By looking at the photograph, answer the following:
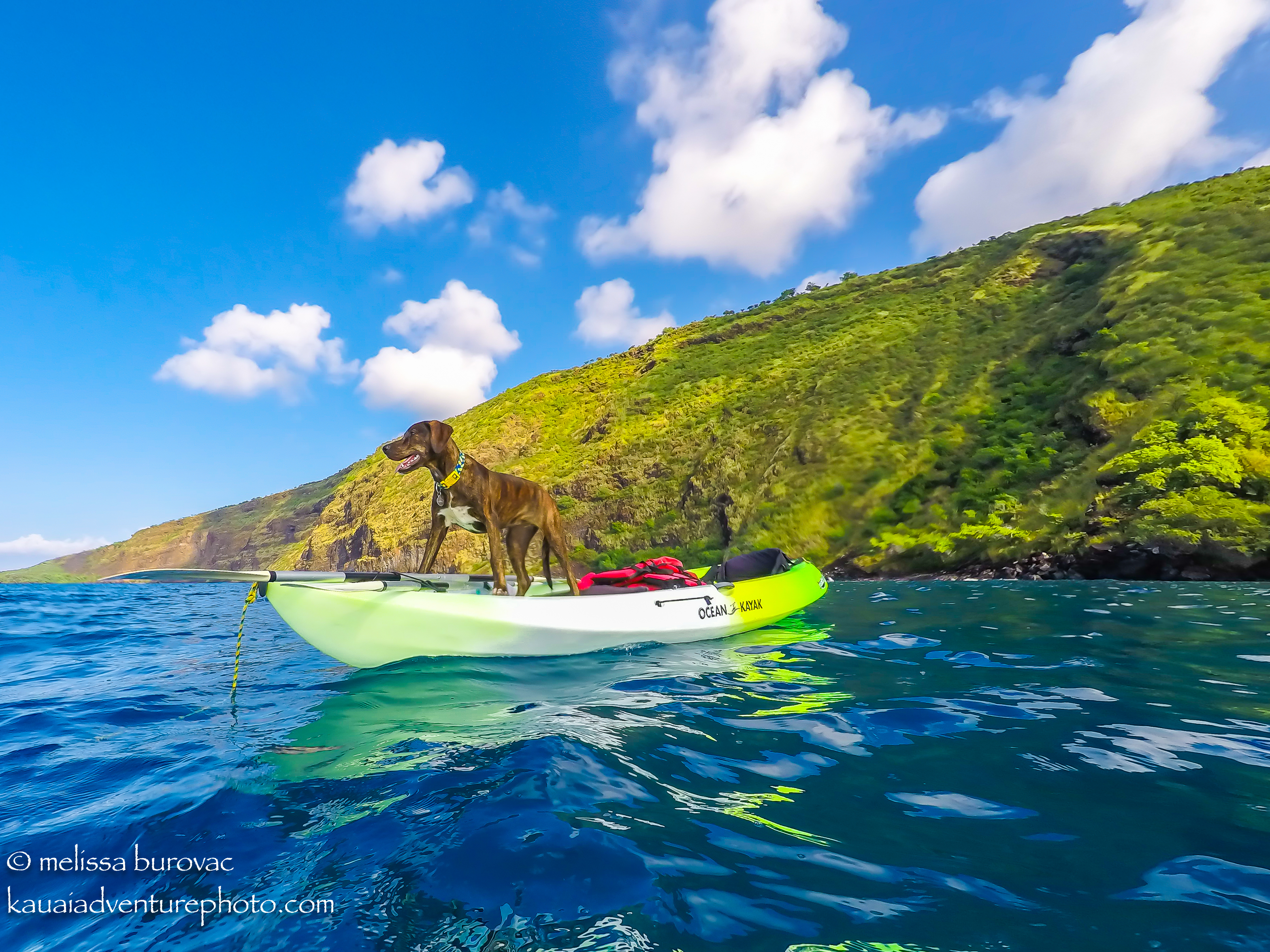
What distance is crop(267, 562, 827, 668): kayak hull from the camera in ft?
18.9

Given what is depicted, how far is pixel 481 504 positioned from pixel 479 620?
1.47 m

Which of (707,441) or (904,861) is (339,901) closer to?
(904,861)

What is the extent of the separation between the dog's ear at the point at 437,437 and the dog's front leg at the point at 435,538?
882 mm

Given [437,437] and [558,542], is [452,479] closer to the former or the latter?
[437,437]

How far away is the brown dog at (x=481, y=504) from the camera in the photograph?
682 cm

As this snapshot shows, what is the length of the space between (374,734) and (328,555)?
87346 millimetres

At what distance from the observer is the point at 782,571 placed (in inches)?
428

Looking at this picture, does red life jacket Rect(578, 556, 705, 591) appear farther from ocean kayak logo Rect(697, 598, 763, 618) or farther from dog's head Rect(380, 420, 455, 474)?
dog's head Rect(380, 420, 455, 474)

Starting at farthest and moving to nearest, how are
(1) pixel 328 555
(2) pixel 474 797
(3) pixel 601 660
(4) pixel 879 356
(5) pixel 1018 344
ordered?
(1) pixel 328 555 → (4) pixel 879 356 → (5) pixel 1018 344 → (3) pixel 601 660 → (2) pixel 474 797

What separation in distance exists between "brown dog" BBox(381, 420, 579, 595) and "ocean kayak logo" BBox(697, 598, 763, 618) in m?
1.91

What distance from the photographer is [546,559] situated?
873 centimetres

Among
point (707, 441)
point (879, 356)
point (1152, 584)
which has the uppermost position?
point (879, 356)

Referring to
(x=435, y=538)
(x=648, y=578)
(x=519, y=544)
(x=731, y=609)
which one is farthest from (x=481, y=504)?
(x=731, y=609)

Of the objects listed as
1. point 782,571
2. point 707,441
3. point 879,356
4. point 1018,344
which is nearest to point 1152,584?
point 782,571
